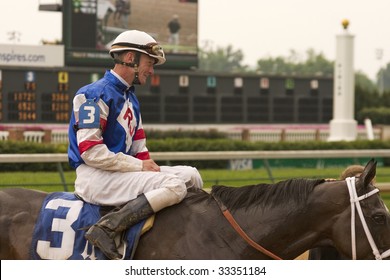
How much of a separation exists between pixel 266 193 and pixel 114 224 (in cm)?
65

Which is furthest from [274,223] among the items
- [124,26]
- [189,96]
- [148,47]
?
[124,26]

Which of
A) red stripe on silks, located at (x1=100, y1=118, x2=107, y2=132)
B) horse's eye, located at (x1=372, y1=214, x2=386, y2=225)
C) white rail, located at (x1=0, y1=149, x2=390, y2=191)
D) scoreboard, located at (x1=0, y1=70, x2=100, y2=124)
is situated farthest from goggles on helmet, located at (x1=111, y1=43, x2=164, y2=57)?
scoreboard, located at (x1=0, y1=70, x2=100, y2=124)

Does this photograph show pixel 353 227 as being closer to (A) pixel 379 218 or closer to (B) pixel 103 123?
(A) pixel 379 218

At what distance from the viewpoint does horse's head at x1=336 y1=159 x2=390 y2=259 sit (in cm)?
365

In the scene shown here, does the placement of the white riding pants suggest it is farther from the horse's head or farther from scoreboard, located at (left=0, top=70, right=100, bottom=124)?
scoreboard, located at (left=0, top=70, right=100, bottom=124)

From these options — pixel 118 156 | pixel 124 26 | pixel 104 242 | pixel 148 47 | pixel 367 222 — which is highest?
pixel 124 26

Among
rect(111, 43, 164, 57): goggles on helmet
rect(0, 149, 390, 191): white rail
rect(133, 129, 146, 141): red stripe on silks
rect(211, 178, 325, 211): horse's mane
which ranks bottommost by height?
rect(0, 149, 390, 191): white rail

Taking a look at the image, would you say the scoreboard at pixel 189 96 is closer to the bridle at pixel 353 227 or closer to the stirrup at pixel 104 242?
the stirrup at pixel 104 242

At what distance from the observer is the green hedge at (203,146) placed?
12794mm

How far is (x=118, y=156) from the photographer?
12.9ft

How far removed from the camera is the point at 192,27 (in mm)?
22047

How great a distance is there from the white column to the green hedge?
3412 mm
